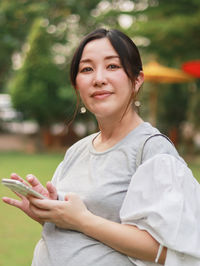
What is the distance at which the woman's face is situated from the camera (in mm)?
1385

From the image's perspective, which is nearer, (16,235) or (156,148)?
(156,148)

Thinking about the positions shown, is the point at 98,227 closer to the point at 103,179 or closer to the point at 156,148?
the point at 103,179

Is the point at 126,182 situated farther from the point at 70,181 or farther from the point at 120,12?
the point at 120,12

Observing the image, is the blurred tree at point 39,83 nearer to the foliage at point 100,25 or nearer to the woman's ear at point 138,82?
the foliage at point 100,25

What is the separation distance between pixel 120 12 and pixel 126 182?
1096cm

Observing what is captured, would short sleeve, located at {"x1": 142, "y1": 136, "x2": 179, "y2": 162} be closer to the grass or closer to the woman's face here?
the woman's face

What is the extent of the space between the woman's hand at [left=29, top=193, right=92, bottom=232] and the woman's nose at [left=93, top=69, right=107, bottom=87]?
347 mm

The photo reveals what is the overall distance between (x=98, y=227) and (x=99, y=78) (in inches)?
17.4

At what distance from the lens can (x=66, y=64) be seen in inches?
547

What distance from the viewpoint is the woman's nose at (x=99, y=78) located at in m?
1.38

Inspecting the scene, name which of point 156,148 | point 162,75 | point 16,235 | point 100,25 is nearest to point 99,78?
point 156,148

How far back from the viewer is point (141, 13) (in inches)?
466

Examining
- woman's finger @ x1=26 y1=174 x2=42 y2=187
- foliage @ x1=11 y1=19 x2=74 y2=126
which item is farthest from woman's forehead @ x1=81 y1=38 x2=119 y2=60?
foliage @ x1=11 y1=19 x2=74 y2=126

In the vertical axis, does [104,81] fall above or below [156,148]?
above
